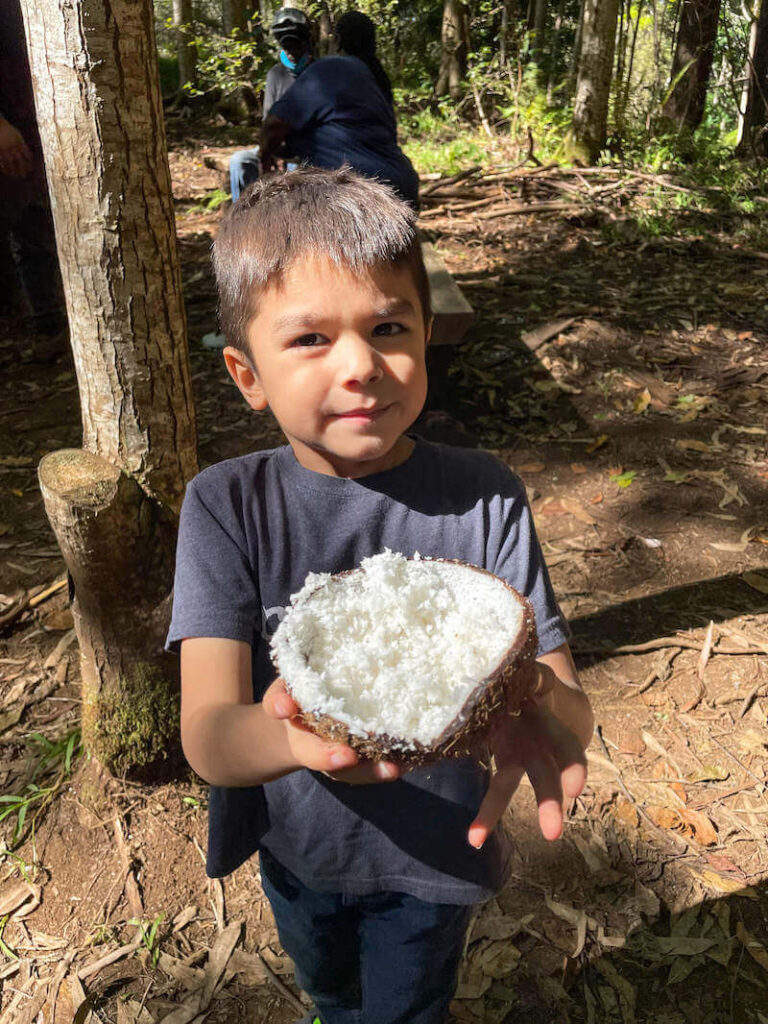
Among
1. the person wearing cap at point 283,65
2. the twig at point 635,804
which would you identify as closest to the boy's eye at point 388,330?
the twig at point 635,804

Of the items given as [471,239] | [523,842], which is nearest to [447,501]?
[523,842]

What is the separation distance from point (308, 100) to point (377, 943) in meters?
5.00

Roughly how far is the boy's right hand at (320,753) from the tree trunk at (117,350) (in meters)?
1.25

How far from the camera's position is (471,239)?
8.05 metres

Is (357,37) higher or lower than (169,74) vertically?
higher

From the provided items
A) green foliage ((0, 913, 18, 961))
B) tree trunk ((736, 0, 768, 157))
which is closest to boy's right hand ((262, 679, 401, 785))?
green foliage ((0, 913, 18, 961))

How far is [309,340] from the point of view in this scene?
1.39 metres

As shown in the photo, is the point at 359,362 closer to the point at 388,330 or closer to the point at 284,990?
the point at 388,330

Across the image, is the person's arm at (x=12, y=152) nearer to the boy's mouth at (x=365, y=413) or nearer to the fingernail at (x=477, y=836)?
the boy's mouth at (x=365, y=413)

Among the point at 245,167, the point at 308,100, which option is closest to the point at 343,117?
the point at 308,100

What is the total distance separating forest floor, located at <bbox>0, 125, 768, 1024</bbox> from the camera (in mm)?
2377

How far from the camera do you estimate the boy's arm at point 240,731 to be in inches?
44.7

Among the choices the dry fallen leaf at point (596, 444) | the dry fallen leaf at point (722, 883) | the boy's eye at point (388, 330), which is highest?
the boy's eye at point (388, 330)

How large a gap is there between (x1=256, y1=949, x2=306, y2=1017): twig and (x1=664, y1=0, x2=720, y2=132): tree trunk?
9.90m
